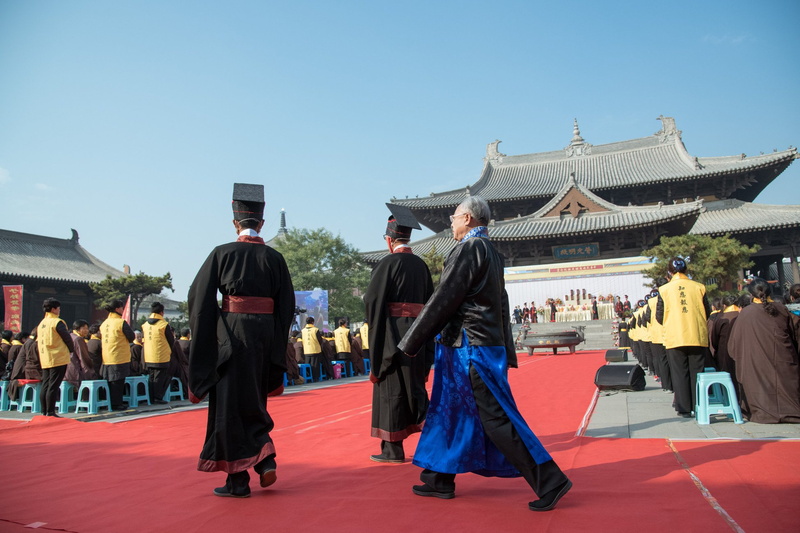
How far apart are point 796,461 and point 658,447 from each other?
85 cm

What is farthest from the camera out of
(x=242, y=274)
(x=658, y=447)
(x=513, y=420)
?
(x=658, y=447)

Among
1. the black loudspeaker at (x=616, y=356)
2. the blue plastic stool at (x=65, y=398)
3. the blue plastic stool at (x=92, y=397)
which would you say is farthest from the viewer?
the black loudspeaker at (x=616, y=356)

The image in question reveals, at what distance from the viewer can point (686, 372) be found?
17.9 feet

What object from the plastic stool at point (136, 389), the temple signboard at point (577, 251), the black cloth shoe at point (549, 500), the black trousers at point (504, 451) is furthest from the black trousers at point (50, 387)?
the temple signboard at point (577, 251)

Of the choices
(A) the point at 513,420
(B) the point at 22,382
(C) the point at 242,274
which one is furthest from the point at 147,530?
(B) the point at 22,382

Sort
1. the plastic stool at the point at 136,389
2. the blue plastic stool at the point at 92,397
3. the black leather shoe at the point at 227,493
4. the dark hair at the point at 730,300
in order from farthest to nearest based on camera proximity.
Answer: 1. the plastic stool at the point at 136,389
2. the blue plastic stool at the point at 92,397
3. the dark hair at the point at 730,300
4. the black leather shoe at the point at 227,493

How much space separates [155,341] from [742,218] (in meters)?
25.2

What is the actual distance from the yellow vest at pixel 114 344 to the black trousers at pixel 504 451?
6.64 m

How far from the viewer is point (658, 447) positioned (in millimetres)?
4086

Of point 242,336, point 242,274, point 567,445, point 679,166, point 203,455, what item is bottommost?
point 567,445

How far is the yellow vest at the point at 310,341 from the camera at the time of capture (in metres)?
13.3

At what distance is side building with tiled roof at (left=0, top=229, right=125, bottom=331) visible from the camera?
22750 mm

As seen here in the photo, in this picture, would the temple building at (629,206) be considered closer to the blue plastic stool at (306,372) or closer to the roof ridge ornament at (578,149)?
the roof ridge ornament at (578,149)

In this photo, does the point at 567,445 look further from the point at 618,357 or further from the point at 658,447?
the point at 618,357
